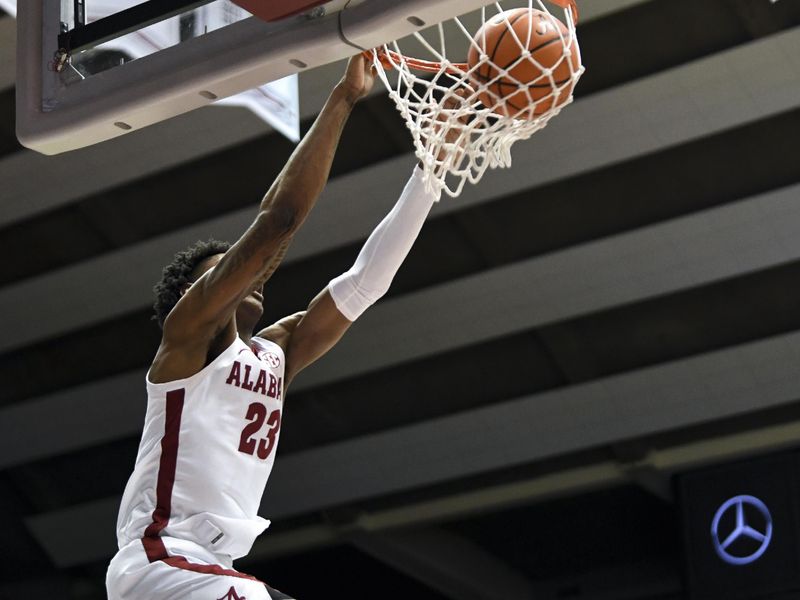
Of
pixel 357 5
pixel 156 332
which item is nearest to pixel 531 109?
pixel 357 5

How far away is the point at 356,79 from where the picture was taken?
380 centimetres

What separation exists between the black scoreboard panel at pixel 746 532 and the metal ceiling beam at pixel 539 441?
411 millimetres

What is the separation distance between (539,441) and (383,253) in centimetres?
673

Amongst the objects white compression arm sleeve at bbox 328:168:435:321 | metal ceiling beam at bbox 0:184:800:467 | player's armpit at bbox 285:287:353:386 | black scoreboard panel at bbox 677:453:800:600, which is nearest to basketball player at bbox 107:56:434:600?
player's armpit at bbox 285:287:353:386

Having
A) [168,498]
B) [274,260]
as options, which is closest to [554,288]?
[274,260]

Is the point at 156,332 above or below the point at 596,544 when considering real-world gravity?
above

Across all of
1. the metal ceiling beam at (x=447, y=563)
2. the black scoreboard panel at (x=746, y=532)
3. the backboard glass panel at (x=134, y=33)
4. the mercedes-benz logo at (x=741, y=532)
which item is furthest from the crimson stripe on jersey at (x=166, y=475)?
the metal ceiling beam at (x=447, y=563)

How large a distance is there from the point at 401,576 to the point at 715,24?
6.36 meters

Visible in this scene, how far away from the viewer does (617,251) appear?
9586 millimetres

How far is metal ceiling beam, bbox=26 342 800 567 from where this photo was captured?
9.92 m

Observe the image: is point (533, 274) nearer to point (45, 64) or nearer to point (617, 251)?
point (617, 251)

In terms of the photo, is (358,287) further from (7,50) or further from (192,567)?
(7,50)

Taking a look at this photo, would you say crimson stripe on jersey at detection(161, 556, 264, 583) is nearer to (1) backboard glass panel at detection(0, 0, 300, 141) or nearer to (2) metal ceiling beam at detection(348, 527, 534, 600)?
(1) backboard glass panel at detection(0, 0, 300, 141)

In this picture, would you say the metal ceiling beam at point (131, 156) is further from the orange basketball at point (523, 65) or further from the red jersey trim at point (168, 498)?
the red jersey trim at point (168, 498)
